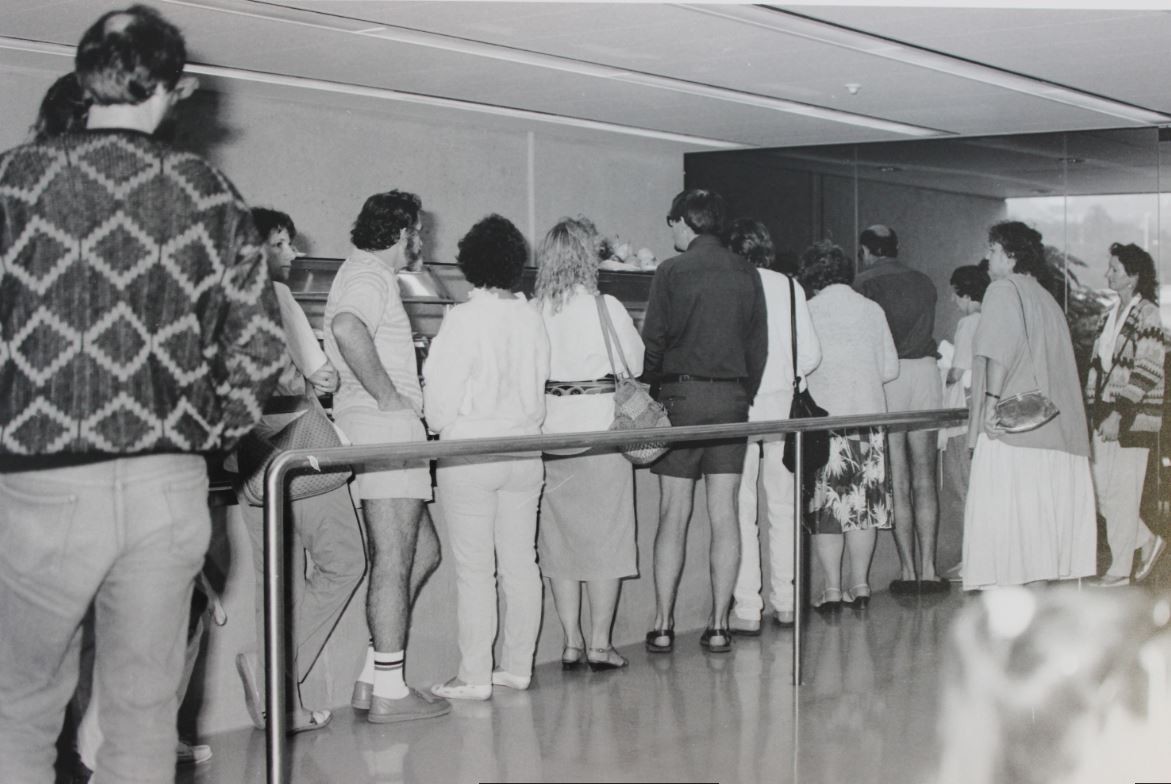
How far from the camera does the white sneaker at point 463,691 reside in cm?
427

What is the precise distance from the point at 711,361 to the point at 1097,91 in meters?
3.35

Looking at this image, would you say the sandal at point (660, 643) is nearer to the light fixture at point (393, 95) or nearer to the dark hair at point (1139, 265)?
the light fixture at point (393, 95)

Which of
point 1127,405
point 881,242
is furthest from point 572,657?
point 1127,405

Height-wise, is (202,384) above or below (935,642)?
above

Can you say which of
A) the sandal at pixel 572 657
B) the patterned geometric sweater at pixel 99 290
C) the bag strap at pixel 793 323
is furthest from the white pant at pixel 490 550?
the patterned geometric sweater at pixel 99 290

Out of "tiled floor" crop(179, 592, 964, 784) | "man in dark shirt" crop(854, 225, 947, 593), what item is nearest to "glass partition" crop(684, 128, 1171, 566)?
"man in dark shirt" crop(854, 225, 947, 593)

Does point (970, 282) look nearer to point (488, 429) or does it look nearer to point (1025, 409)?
point (1025, 409)

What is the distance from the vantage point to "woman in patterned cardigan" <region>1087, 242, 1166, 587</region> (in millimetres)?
6414

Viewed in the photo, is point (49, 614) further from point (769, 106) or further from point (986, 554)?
point (769, 106)

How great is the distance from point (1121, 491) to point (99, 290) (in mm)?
5435

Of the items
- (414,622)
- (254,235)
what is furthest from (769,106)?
(254,235)

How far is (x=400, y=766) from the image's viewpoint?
11.9 feet

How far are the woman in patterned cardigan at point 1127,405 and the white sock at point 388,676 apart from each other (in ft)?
11.1

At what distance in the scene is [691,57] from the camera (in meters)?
6.24
